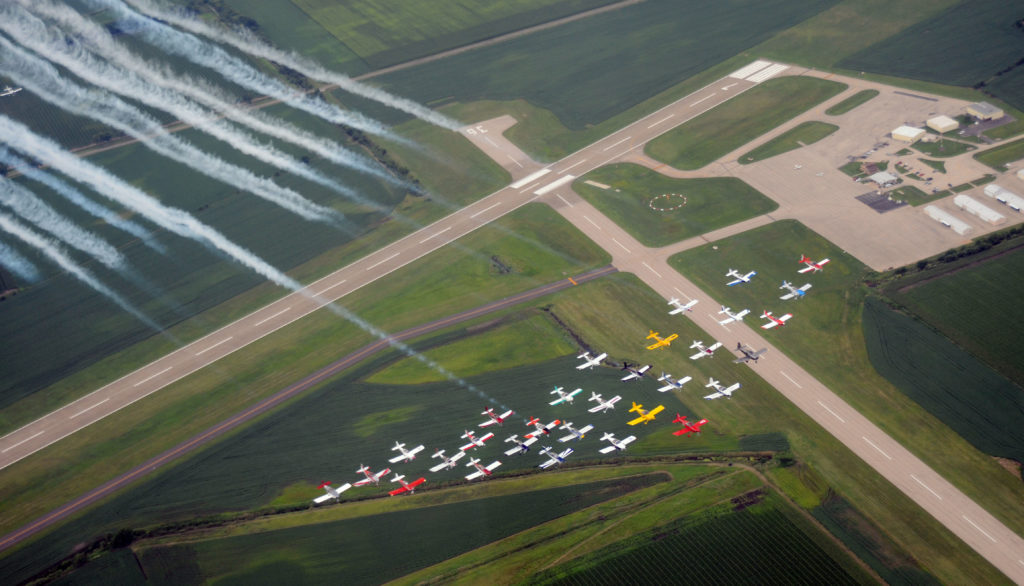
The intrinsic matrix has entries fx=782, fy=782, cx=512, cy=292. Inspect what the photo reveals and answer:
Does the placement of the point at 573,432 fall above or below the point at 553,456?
above

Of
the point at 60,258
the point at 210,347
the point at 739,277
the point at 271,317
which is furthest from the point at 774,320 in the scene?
the point at 60,258

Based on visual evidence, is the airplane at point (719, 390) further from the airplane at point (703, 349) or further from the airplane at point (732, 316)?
the airplane at point (732, 316)

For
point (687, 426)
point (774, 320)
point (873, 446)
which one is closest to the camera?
point (873, 446)

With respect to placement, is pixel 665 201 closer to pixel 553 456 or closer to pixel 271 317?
pixel 553 456

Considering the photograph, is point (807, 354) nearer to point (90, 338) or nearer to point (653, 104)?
point (653, 104)

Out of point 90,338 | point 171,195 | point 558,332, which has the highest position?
point 171,195

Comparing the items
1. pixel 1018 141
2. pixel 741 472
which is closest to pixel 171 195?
pixel 741 472

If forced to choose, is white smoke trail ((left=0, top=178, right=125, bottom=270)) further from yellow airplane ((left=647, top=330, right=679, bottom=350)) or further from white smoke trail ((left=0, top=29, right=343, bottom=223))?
yellow airplane ((left=647, top=330, right=679, bottom=350))

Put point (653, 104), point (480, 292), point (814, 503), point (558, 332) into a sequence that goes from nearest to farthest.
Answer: point (814, 503) → point (558, 332) → point (480, 292) → point (653, 104)
